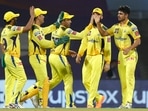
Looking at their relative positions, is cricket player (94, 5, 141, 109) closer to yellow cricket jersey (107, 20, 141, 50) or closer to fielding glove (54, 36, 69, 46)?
yellow cricket jersey (107, 20, 141, 50)

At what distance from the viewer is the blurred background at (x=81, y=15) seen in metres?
20.8

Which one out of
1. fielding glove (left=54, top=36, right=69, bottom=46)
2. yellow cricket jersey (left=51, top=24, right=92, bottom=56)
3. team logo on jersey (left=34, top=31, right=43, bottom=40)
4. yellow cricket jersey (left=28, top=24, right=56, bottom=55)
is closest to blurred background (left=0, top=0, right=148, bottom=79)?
yellow cricket jersey (left=51, top=24, right=92, bottom=56)

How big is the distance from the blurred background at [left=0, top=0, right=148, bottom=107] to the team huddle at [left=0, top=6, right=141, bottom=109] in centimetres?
293

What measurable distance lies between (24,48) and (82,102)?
1.57 meters

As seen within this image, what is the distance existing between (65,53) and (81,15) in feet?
10.5

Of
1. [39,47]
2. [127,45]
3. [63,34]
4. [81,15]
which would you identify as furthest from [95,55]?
[81,15]

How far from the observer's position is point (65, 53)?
17875mm

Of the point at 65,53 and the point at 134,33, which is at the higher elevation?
the point at 134,33

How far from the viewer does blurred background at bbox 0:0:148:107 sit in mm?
20781

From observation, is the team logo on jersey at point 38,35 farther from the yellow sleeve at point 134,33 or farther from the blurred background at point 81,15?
the blurred background at point 81,15

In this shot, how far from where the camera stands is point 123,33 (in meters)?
17.2

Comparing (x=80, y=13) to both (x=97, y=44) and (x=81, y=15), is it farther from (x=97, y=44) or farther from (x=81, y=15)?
(x=97, y=44)

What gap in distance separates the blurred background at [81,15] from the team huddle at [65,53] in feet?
9.60

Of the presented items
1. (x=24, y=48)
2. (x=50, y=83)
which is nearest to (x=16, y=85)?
(x=50, y=83)
